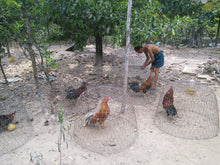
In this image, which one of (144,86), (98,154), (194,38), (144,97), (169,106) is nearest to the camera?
(98,154)

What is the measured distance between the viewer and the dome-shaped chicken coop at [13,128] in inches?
126

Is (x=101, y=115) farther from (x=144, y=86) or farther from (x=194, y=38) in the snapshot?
(x=194, y=38)

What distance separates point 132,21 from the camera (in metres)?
4.44

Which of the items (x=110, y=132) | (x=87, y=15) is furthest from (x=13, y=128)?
(x=87, y=15)

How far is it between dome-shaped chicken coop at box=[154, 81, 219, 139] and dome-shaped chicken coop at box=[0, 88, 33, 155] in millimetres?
2775

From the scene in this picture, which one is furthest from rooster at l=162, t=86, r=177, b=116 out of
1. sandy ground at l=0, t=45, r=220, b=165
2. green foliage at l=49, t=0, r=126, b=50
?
green foliage at l=49, t=0, r=126, b=50

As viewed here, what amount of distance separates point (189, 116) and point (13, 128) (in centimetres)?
391

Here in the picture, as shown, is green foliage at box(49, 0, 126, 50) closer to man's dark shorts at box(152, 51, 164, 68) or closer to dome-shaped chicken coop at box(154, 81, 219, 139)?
man's dark shorts at box(152, 51, 164, 68)

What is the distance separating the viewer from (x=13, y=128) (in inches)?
143

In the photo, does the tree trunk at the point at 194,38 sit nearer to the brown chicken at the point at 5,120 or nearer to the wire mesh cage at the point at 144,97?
the wire mesh cage at the point at 144,97

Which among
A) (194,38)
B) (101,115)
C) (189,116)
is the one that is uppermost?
(194,38)

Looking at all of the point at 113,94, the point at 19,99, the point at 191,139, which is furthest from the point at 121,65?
the point at 191,139

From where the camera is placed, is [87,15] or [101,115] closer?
Answer: [101,115]

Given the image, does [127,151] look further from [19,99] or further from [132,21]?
[19,99]
